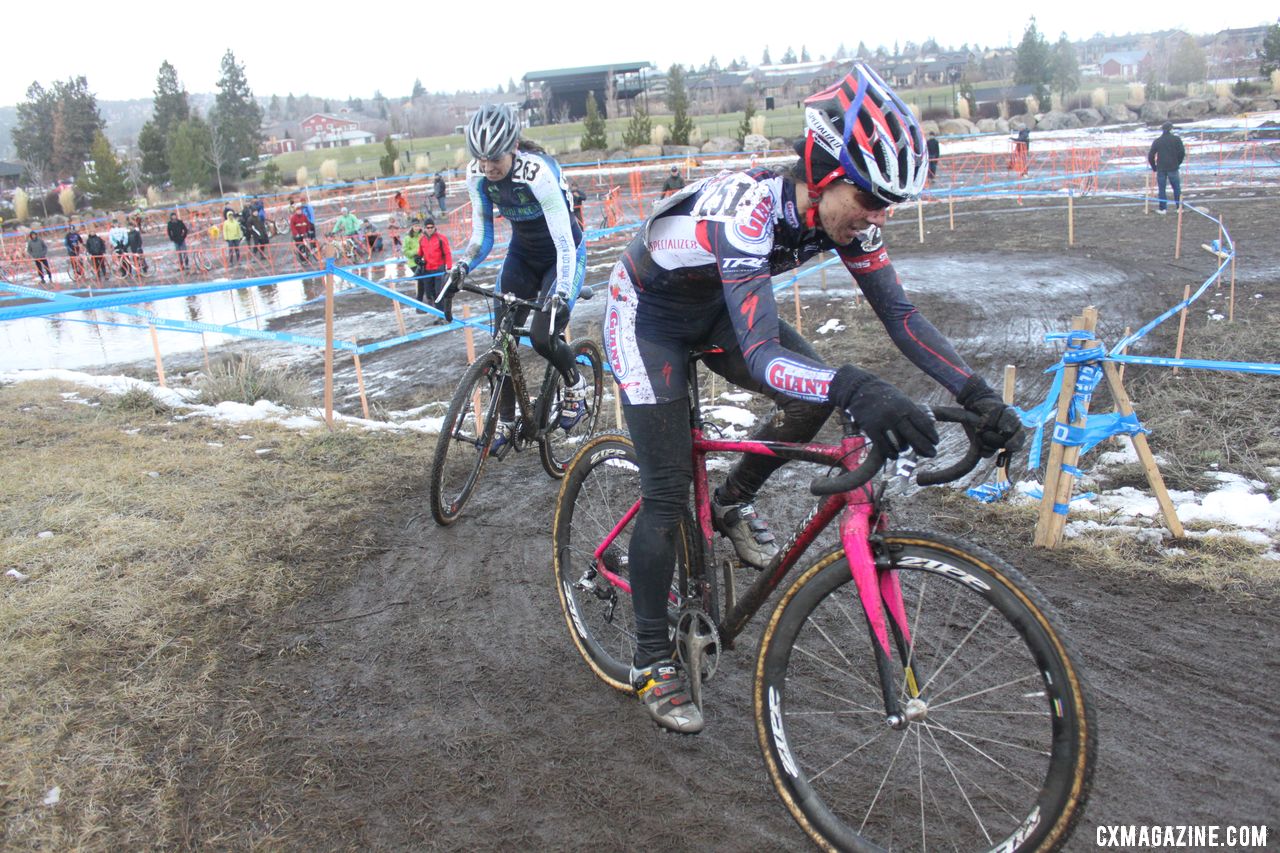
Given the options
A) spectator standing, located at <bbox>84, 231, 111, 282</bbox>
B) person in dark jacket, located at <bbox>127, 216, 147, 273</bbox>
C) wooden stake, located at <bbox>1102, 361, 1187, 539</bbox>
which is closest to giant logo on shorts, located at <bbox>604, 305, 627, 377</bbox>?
wooden stake, located at <bbox>1102, 361, 1187, 539</bbox>

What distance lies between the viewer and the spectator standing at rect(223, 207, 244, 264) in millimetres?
29453

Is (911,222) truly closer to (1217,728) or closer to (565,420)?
(565,420)

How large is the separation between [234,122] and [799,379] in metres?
76.0

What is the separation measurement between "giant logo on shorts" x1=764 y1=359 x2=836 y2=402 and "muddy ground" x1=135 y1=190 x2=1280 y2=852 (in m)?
1.59

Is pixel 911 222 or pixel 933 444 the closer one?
pixel 933 444

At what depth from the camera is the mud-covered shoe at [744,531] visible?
3.92 metres

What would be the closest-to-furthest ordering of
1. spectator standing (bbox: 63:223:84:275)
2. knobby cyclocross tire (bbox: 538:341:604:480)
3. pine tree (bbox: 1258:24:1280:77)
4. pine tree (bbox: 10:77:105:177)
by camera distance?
1. knobby cyclocross tire (bbox: 538:341:604:480)
2. spectator standing (bbox: 63:223:84:275)
3. pine tree (bbox: 1258:24:1280:77)
4. pine tree (bbox: 10:77:105:177)

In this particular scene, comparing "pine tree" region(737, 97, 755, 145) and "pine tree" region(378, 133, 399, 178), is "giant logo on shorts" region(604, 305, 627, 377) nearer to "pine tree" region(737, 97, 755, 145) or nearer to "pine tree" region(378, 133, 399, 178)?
"pine tree" region(737, 97, 755, 145)

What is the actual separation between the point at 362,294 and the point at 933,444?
21.0 metres

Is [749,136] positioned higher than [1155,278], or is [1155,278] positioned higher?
[749,136]

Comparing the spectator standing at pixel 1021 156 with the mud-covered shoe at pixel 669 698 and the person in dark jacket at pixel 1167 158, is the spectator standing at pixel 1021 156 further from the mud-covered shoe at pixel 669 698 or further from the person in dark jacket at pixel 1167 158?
the mud-covered shoe at pixel 669 698

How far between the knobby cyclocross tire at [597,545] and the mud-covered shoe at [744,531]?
41 cm

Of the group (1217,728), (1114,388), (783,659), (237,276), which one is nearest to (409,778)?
(783,659)

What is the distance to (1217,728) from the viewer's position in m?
3.50
